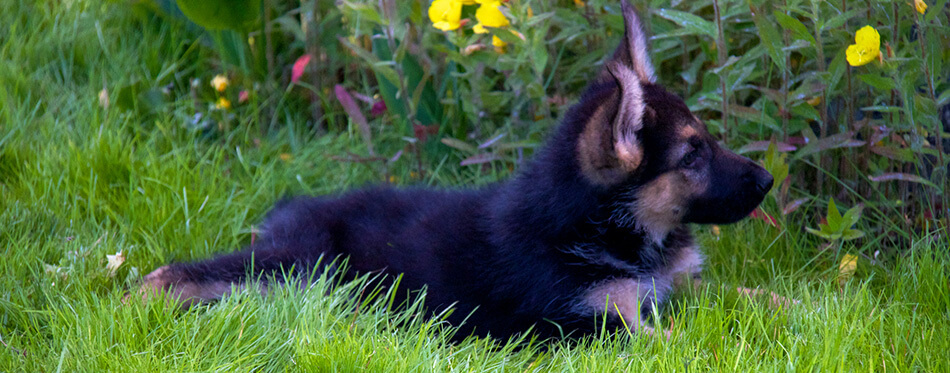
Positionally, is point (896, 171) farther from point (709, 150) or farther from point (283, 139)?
point (283, 139)

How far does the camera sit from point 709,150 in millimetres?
3154

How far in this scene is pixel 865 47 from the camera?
10.2 feet

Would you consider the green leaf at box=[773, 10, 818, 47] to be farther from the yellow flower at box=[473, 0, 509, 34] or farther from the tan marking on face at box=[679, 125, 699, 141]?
the yellow flower at box=[473, 0, 509, 34]

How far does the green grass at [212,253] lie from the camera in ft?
9.07

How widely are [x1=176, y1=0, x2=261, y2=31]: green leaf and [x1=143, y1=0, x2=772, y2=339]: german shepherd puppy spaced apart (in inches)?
67.9

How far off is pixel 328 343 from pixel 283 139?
2.61m

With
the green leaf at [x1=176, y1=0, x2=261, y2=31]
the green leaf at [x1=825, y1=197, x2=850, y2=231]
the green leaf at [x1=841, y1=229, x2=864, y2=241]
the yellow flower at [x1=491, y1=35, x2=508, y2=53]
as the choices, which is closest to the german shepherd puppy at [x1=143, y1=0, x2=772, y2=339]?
the green leaf at [x1=825, y1=197, x2=850, y2=231]

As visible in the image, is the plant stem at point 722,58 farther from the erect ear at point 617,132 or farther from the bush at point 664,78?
the erect ear at point 617,132

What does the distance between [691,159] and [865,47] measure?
0.71 metres

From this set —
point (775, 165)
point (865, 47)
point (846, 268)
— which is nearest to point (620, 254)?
point (775, 165)

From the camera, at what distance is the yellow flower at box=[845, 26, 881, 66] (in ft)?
10.1

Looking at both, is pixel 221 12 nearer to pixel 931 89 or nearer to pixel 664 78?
pixel 664 78

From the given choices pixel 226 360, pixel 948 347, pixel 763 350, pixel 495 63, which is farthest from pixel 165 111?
pixel 948 347

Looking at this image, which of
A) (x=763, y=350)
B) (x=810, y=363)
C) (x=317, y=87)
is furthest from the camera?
(x=317, y=87)
